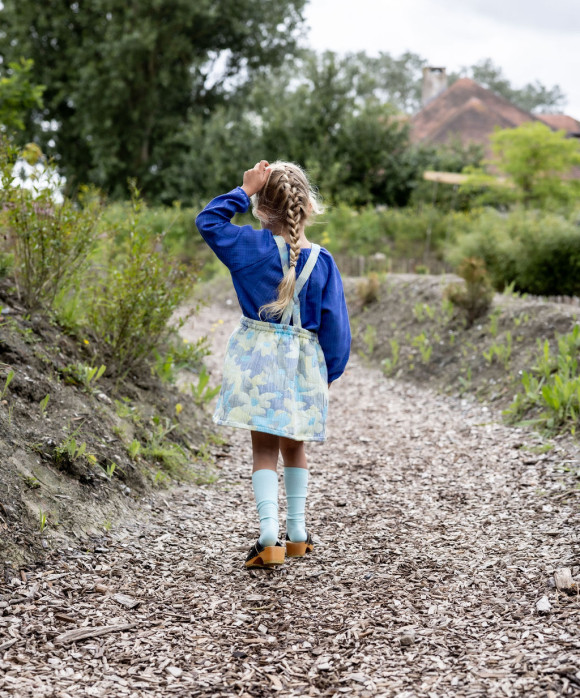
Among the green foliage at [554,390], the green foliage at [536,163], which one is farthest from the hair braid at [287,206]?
the green foliage at [536,163]

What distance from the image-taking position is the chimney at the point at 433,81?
3428 centimetres

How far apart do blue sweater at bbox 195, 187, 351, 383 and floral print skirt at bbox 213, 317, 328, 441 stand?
89mm

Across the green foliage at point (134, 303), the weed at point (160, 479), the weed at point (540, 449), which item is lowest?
the weed at point (540, 449)

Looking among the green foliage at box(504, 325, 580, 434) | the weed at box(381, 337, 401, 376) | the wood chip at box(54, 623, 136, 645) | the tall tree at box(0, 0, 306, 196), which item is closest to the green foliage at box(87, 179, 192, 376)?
the wood chip at box(54, 623, 136, 645)

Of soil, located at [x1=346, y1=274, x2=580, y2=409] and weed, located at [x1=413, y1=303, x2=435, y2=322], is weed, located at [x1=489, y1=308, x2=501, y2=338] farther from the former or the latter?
weed, located at [x1=413, y1=303, x2=435, y2=322]

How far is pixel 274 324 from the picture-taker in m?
2.90

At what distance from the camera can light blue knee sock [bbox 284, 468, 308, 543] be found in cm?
300

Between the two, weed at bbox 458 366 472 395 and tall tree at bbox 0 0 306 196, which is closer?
weed at bbox 458 366 472 395

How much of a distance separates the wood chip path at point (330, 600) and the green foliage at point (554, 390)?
1.82ft

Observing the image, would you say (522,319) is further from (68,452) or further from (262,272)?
(68,452)

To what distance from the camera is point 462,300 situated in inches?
291

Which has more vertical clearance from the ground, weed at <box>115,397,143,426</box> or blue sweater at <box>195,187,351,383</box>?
blue sweater at <box>195,187,351,383</box>

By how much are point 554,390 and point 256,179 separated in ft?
9.33

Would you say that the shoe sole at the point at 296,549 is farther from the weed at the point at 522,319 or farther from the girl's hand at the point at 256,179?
the weed at the point at 522,319
